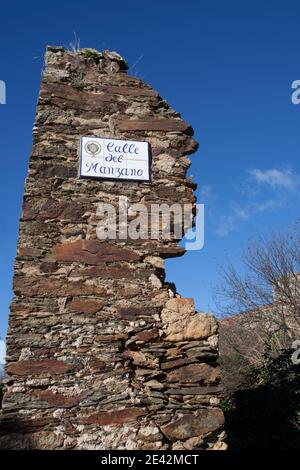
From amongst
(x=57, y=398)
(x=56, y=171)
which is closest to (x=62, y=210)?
(x=56, y=171)

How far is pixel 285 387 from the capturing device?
8531 millimetres

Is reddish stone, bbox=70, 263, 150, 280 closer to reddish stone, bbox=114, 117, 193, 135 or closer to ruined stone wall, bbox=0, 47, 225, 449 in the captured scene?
ruined stone wall, bbox=0, 47, 225, 449

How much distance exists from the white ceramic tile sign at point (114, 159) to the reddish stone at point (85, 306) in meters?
1.24

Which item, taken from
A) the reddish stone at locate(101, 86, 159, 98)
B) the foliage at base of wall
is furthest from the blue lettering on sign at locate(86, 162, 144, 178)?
the foliage at base of wall

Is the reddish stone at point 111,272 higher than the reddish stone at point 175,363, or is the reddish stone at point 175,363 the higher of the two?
the reddish stone at point 111,272

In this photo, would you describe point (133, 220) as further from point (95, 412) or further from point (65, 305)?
point (95, 412)

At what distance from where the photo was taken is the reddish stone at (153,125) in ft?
16.0

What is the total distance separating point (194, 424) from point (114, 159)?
8.53 feet

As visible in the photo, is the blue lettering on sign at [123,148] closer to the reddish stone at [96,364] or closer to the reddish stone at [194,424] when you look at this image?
the reddish stone at [96,364]

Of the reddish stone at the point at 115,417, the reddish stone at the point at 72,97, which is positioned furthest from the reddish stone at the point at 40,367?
the reddish stone at the point at 72,97

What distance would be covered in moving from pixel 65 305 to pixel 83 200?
1041mm

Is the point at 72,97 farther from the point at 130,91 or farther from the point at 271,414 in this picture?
the point at 271,414

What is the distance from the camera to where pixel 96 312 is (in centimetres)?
411

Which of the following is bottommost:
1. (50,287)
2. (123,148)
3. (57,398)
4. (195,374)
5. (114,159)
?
(57,398)
